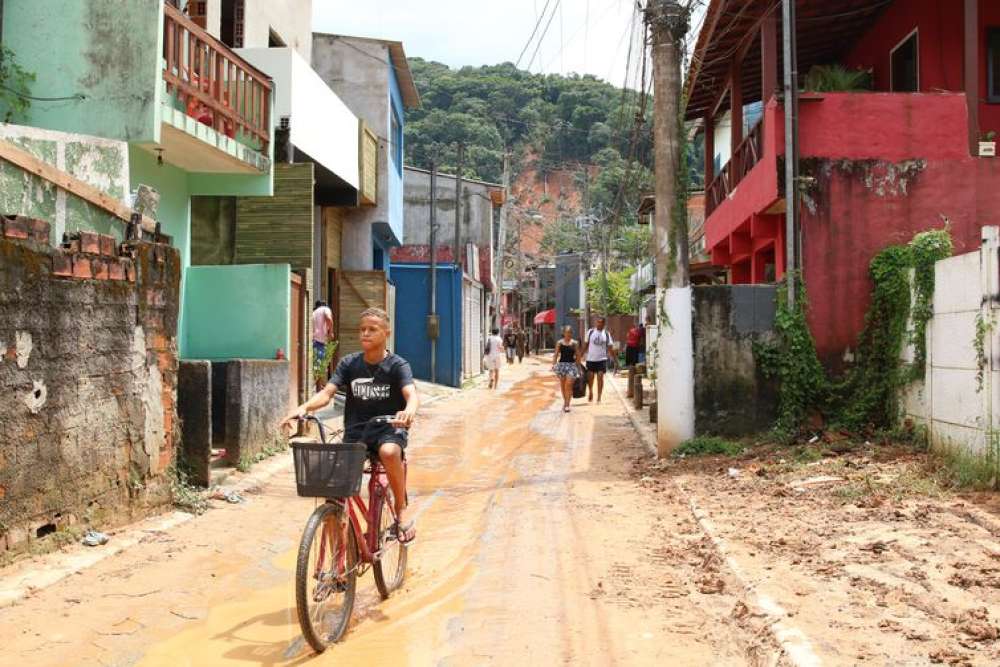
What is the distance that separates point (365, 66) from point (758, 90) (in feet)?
32.1

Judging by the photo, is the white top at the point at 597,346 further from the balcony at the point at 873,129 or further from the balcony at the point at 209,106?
the balcony at the point at 209,106

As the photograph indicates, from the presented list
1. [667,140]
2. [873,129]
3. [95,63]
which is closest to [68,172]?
[95,63]

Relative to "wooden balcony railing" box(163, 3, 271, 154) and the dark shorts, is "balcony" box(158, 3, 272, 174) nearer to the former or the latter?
"wooden balcony railing" box(163, 3, 271, 154)

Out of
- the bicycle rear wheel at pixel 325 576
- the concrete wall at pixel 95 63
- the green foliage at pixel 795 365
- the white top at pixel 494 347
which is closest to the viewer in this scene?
the bicycle rear wheel at pixel 325 576

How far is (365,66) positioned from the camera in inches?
896

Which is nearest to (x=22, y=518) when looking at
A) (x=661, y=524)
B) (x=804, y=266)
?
(x=661, y=524)

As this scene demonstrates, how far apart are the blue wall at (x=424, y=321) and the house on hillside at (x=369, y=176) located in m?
4.22

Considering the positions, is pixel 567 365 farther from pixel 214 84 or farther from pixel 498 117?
pixel 498 117

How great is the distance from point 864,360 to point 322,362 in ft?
28.4

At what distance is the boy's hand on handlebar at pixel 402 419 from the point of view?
5.43m

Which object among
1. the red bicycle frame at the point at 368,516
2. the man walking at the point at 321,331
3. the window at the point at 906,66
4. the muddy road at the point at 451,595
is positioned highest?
the window at the point at 906,66

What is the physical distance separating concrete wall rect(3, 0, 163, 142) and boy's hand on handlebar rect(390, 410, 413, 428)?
622cm

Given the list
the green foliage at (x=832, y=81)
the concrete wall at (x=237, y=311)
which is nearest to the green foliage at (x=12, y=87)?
the concrete wall at (x=237, y=311)

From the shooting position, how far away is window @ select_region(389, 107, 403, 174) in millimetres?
23984
